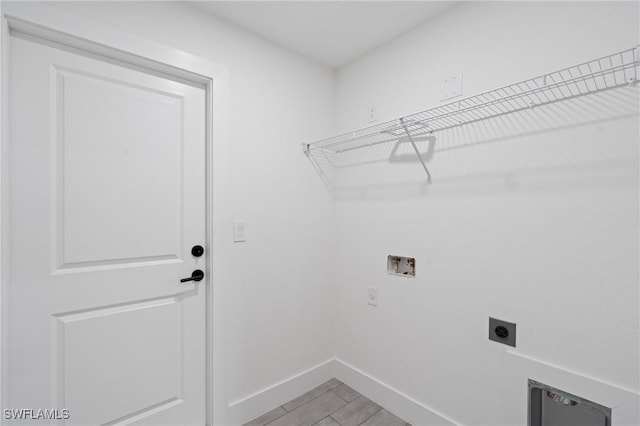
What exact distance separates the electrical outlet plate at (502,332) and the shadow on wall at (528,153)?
613mm

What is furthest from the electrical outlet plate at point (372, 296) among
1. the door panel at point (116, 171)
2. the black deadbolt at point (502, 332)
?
the door panel at point (116, 171)

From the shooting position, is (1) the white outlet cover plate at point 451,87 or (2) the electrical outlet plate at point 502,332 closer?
(2) the electrical outlet plate at point 502,332

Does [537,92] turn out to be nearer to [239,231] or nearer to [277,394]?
[239,231]

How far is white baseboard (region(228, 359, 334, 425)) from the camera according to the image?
5.75ft

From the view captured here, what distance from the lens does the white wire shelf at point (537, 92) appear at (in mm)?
1082

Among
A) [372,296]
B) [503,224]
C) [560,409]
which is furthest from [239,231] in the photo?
[560,409]

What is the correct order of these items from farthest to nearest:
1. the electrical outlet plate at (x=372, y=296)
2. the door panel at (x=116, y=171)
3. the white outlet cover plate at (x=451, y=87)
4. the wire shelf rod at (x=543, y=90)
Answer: the electrical outlet plate at (x=372, y=296)
the white outlet cover plate at (x=451, y=87)
the door panel at (x=116, y=171)
the wire shelf rod at (x=543, y=90)

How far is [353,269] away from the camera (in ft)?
6.99

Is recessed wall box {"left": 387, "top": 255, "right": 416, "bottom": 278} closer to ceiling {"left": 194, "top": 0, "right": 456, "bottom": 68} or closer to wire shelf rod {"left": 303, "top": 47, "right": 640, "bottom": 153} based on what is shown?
wire shelf rod {"left": 303, "top": 47, "right": 640, "bottom": 153}

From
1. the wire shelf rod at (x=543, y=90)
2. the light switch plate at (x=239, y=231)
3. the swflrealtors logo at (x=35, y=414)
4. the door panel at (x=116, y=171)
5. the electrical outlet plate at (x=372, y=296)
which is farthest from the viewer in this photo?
the electrical outlet plate at (x=372, y=296)

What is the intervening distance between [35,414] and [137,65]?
5.20 feet

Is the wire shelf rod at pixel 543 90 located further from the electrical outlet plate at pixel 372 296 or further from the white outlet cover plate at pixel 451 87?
the electrical outlet plate at pixel 372 296

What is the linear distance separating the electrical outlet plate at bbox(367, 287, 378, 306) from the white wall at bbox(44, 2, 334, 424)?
1.17ft

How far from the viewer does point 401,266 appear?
1845mm
